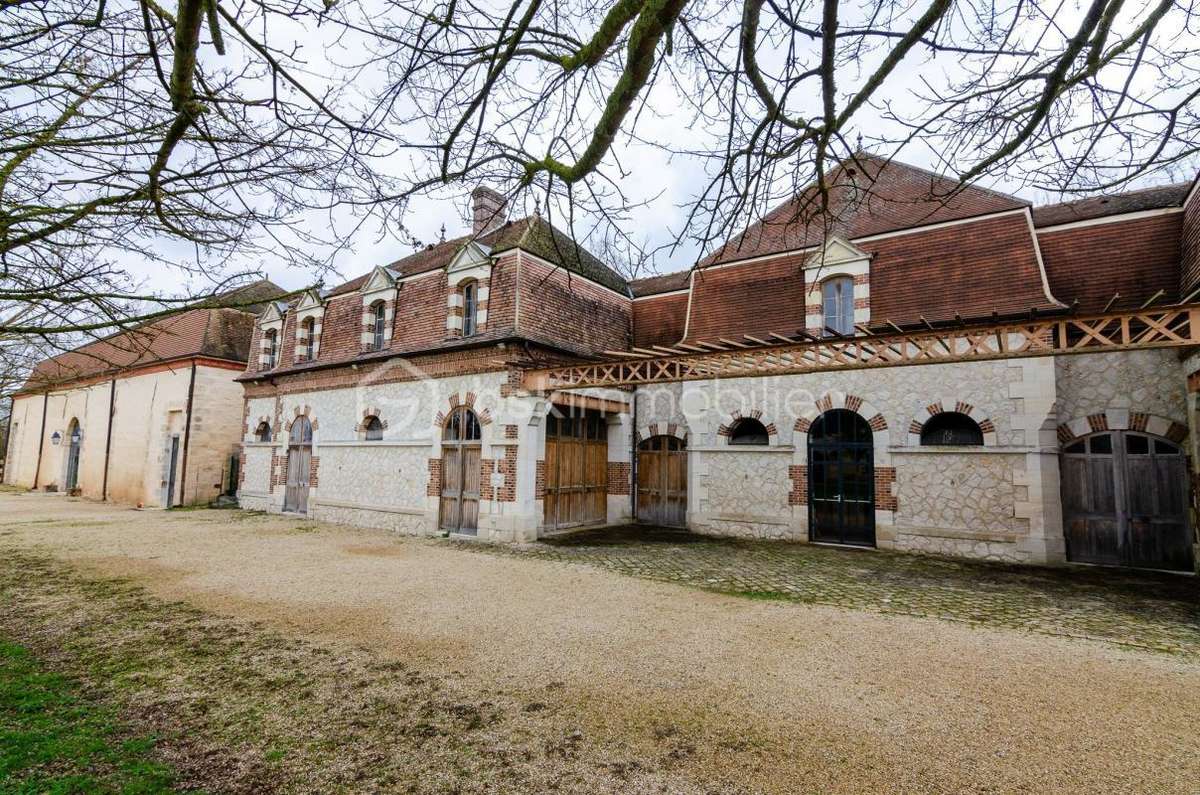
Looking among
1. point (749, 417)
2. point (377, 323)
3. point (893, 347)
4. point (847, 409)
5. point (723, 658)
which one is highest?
point (377, 323)

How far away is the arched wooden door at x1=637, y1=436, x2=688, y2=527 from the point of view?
45.6ft

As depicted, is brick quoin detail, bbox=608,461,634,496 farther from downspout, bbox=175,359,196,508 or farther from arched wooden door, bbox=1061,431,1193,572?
downspout, bbox=175,359,196,508

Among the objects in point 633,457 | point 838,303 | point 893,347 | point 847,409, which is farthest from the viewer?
point 633,457

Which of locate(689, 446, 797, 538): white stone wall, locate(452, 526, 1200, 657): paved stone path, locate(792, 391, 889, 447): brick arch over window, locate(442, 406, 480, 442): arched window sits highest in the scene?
locate(792, 391, 889, 447): brick arch over window

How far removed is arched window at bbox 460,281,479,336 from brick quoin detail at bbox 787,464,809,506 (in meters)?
7.70

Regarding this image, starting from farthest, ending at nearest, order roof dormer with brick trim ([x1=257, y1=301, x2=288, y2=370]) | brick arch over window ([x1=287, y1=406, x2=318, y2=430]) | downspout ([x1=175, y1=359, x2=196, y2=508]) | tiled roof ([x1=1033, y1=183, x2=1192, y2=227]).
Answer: downspout ([x1=175, y1=359, x2=196, y2=508]), roof dormer with brick trim ([x1=257, y1=301, x2=288, y2=370]), brick arch over window ([x1=287, y1=406, x2=318, y2=430]), tiled roof ([x1=1033, y1=183, x2=1192, y2=227])

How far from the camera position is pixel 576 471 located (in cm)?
1334

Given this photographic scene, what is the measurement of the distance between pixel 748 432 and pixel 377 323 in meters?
9.80

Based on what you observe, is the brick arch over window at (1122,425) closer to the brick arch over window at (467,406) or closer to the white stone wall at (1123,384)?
the white stone wall at (1123,384)

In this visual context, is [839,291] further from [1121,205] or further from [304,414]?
[304,414]

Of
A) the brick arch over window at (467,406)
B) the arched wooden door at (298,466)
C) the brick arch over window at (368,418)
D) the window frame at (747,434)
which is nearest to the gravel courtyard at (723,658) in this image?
the brick arch over window at (467,406)

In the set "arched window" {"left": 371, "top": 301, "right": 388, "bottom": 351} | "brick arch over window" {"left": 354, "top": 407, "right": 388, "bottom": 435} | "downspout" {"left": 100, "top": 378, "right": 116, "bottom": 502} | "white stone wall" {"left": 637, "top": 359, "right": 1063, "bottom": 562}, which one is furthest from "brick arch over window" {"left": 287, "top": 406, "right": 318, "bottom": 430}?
"downspout" {"left": 100, "top": 378, "right": 116, "bottom": 502}

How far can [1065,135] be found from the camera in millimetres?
3229

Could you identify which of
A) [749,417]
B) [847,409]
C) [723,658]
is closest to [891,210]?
[847,409]
